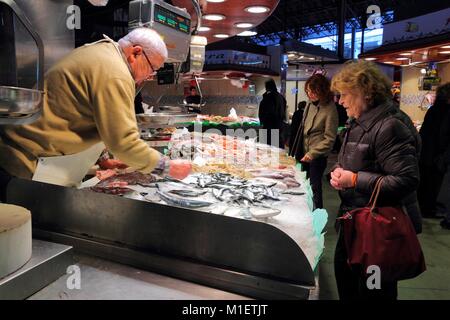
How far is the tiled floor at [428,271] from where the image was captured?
3.43 m

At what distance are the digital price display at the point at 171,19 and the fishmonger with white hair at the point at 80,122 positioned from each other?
1.03 m

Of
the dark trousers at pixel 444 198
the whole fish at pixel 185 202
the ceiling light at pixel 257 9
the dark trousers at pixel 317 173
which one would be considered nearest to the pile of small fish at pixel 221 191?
the whole fish at pixel 185 202

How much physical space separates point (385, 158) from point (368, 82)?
0.49 m

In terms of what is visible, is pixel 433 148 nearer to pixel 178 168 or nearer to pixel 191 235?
pixel 178 168

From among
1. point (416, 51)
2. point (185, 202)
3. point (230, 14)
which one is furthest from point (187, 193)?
point (416, 51)

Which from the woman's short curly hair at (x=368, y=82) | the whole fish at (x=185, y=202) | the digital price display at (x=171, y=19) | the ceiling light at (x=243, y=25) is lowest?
the whole fish at (x=185, y=202)

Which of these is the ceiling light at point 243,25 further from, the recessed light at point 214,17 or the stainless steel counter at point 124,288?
the stainless steel counter at point 124,288

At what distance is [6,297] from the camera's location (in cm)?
114

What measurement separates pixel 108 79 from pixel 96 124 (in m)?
0.23

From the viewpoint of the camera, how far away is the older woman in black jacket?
82.4 inches

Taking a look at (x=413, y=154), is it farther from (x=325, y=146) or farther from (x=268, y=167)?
(x=325, y=146)

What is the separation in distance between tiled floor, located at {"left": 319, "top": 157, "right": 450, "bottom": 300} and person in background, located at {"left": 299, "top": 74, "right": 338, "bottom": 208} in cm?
98
